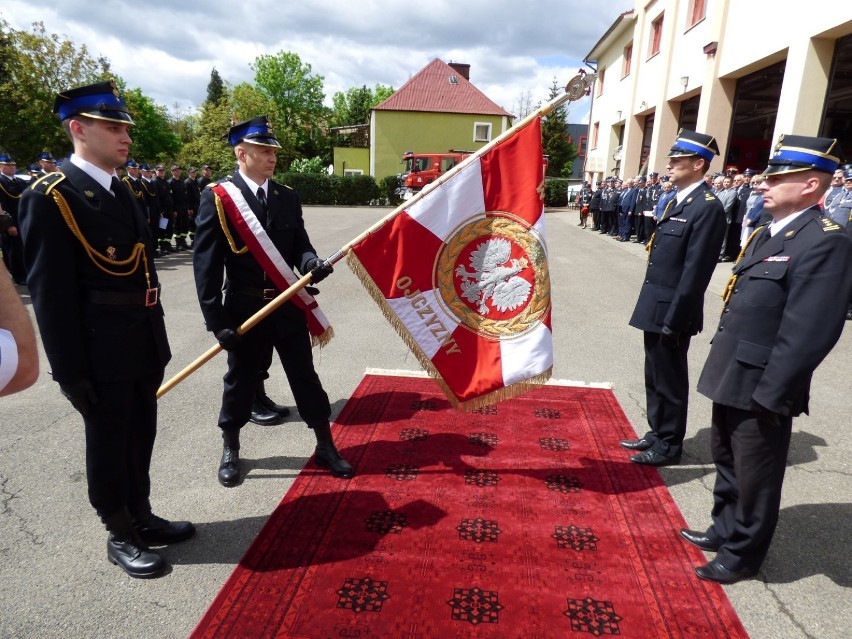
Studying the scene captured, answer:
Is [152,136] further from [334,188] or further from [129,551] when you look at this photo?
[129,551]

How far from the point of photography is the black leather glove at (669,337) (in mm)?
3396

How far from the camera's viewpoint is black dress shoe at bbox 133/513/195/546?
283cm

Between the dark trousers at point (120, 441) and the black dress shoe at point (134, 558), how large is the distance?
19 cm

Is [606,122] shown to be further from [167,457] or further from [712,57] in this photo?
[167,457]

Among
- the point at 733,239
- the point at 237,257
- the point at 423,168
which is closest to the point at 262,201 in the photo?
the point at 237,257

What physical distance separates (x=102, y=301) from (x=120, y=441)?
27.3 inches

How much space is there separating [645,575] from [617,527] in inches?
14.7

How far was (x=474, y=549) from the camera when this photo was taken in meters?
2.79

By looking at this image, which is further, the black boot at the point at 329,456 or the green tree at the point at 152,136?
the green tree at the point at 152,136

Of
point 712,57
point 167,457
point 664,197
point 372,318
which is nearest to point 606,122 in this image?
point 712,57

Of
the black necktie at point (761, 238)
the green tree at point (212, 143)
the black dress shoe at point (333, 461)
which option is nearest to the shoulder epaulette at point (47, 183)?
the black dress shoe at point (333, 461)

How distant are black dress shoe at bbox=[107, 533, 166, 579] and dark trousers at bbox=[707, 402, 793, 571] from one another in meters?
2.80

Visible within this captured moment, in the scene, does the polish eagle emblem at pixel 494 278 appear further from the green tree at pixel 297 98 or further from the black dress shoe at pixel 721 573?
the green tree at pixel 297 98

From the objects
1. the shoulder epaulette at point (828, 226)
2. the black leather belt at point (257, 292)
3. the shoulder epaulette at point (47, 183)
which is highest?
the shoulder epaulette at point (47, 183)
